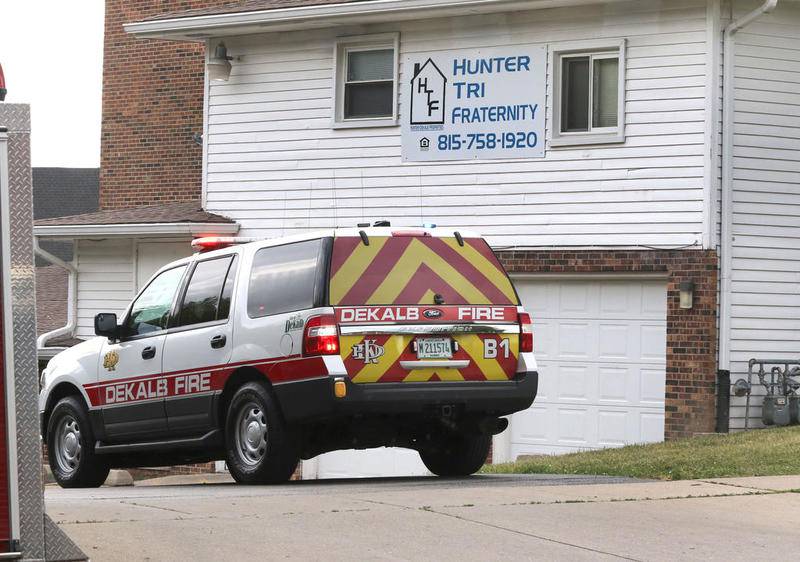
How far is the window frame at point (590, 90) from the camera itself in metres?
17.5

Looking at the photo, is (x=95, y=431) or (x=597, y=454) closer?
(x=95, y=431)

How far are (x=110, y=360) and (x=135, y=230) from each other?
8.51 meters

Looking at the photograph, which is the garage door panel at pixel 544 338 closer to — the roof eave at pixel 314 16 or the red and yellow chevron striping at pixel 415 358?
the roof eave at pixel 314 16

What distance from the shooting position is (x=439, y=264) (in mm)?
10758

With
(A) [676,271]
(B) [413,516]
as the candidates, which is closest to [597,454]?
(A) [676,271]

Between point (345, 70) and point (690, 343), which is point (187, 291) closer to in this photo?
point (690, 343)

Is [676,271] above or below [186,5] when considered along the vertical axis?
below

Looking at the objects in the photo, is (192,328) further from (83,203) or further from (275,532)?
(83,203)

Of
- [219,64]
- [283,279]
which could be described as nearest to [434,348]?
[283,279]

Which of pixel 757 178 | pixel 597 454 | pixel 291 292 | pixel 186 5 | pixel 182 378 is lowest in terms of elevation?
pixel 597 454

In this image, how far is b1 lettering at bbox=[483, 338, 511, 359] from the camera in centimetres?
1084

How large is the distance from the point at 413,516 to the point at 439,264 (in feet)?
9.00

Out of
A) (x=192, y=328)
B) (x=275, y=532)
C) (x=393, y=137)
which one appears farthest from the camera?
(x=393, y=137)

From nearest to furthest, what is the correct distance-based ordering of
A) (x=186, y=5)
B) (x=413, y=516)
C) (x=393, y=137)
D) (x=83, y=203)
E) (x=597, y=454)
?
(x=413, y=516)
(x=597, y=454)
(x=393, y=137)
(x=186, y=5)
(x=83, y=203)
